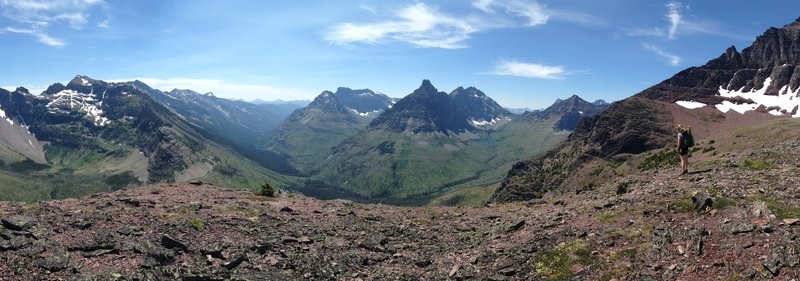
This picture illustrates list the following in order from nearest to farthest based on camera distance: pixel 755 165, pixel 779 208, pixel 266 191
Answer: pixel 779 208
pixel 755 165
pixel 266 191

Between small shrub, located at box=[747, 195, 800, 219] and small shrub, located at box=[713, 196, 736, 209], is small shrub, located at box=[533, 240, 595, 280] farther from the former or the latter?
small shrub, located at box=[747, 195, 800, 219]

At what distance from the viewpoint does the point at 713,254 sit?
20188mm

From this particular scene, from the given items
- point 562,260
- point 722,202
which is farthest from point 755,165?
point 562,260

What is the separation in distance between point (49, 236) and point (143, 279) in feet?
28.0

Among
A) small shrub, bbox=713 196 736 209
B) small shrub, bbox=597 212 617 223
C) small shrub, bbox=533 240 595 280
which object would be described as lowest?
small shrub, bbox=533 240 595 280

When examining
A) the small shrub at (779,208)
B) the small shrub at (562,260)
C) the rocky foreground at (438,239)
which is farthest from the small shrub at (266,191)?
the small shrub at (779,208)

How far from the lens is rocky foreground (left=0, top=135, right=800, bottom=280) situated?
2109cm

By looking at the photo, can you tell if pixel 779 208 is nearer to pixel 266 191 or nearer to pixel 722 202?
pixel 722 202

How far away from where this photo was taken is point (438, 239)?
3338 cm

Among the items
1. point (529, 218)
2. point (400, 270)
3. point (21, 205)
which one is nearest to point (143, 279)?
point (400, 270)

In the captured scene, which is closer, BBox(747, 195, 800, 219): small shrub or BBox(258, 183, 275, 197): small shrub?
BBox(747, 195, 800, 219): small shrub

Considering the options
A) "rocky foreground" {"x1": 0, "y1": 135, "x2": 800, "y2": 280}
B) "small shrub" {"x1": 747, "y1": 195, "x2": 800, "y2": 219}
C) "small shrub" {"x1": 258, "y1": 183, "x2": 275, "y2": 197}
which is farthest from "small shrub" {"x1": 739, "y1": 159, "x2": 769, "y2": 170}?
"small shrub" {"x1": 258, "y1": 183, "x2": 275, "y2": 197}

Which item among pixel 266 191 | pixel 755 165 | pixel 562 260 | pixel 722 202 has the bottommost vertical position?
pixel 562 260

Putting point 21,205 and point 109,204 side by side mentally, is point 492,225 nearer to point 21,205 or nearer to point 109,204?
point 109,204
